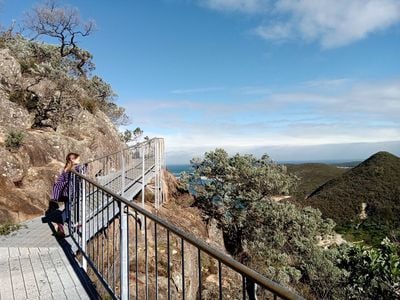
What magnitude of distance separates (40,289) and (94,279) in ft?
3.15

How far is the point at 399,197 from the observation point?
215ft

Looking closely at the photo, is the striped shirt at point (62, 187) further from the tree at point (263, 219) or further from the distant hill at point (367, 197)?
the distant hill at point (367, 197)

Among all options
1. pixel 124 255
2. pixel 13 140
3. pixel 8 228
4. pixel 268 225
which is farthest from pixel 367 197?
pixel 124 255

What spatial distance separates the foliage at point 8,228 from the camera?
7234 mm

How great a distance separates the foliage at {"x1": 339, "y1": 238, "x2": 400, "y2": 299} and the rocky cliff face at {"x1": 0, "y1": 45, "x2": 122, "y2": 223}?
37.1ft

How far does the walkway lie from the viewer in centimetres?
429

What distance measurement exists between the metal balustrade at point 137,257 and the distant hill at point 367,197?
5124 cm

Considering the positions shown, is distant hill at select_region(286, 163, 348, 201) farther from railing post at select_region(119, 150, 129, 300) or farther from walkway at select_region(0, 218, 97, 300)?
railing post at select_region(119, 150, 129, 300)

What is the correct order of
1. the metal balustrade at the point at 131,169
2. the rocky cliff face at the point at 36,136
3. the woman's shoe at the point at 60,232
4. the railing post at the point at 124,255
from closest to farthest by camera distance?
the railing post at the point at 124,255 < the woman's shoe at the point at 60,232 < the rocky cliff face at the point at 36,136 < the metal balustrade at the point at 131,169

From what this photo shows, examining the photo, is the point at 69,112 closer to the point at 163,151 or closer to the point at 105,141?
the point at 105,141

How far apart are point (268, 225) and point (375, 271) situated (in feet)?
24.6

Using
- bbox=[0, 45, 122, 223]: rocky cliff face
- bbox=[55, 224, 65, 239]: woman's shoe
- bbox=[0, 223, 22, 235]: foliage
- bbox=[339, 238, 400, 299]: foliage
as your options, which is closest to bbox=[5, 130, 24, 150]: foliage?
bbox=[0, 45, 122, 223]: rocky cliff face

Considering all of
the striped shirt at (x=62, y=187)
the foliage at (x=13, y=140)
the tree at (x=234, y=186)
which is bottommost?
the tree at (x=234, y=186)

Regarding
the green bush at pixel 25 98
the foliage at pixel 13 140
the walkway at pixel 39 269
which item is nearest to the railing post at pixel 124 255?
the walkway at pixel 39 269
